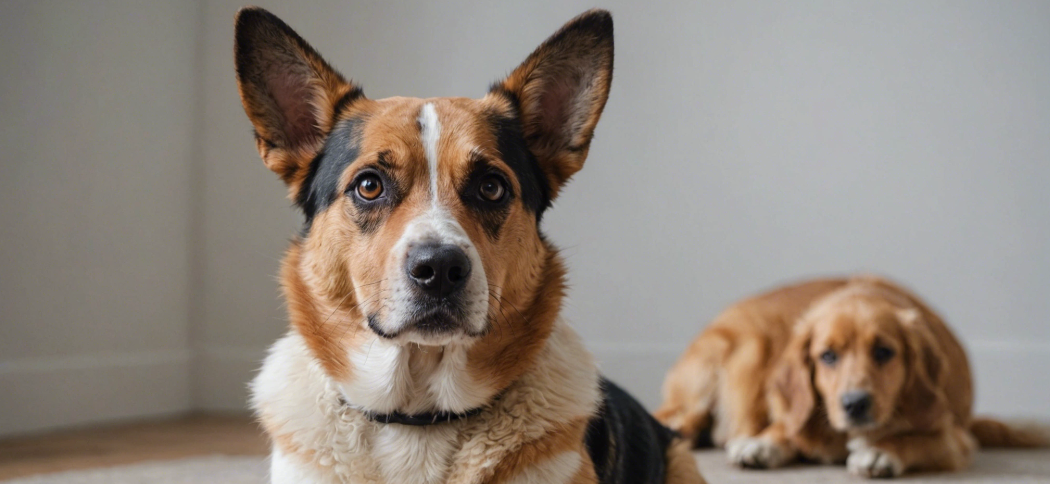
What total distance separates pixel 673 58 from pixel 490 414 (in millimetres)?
3476

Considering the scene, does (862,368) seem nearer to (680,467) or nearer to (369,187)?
(680,467)

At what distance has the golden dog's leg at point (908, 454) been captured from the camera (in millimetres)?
3264

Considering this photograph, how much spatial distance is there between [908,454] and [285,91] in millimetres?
2591

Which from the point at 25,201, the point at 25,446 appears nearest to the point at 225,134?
the point at 25,201

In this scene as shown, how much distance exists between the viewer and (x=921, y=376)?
3.48 meters

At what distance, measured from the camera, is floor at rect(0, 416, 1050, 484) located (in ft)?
9.97

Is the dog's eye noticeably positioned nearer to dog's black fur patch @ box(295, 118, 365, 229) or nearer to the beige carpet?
the beige carpet

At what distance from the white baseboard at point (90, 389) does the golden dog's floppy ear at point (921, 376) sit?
134 inches

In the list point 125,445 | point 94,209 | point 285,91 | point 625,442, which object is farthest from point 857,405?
point 94,209

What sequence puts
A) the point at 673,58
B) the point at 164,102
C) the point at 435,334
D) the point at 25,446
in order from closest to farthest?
the point at 435,334
the point at 25,446
the point at 164,102
the point at 673,58

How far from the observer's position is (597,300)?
196 inches

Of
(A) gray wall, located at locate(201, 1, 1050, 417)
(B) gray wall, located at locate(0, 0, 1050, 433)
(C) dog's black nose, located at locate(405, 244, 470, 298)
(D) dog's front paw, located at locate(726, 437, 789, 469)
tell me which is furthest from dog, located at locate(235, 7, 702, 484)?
(A) gray wall, located at locate(201, 1, 1050, 417)

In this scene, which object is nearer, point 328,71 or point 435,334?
point 435,334

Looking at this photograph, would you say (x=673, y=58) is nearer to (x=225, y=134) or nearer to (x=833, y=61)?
(x=833, y=61)
